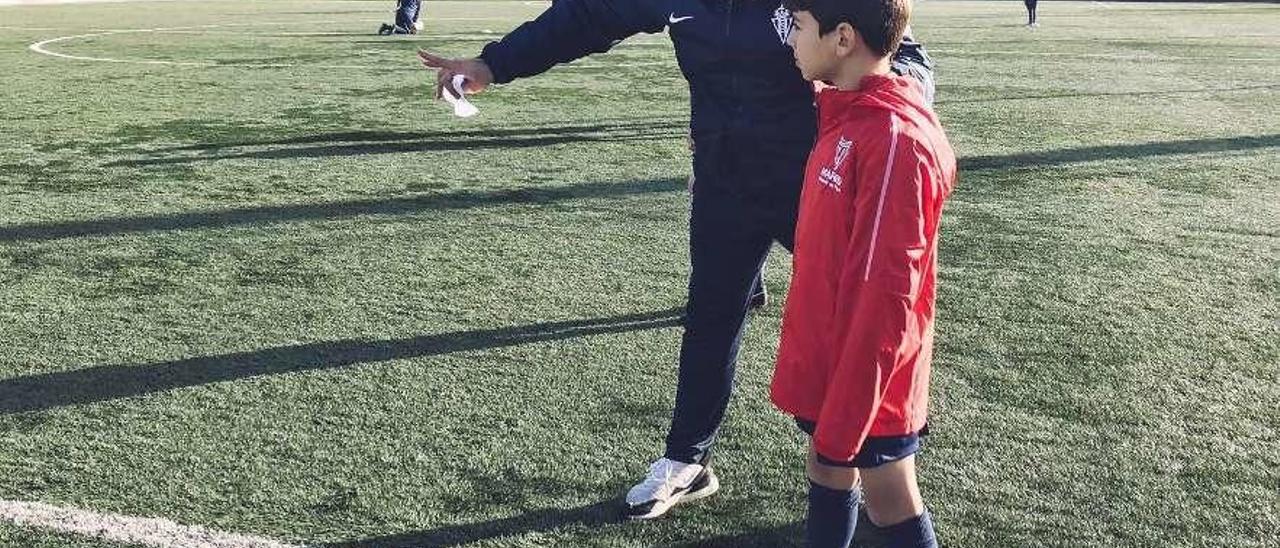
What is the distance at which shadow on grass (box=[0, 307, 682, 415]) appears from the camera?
13.6 feet

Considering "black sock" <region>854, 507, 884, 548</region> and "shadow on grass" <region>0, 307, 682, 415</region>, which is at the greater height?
"shadow on grass" <region>0, 307, 682, 415</region>

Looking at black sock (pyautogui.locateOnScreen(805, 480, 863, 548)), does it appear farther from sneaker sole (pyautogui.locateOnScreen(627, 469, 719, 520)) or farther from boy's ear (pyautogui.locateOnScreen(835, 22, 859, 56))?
boy's ear (pyautogui.locateOnScreen(835, 22, 859, 56))

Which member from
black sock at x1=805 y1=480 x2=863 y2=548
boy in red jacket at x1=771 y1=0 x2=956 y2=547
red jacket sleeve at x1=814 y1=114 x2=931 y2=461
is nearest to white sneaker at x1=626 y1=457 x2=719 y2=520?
black sock at x1=805 y1=480 x2=863 y2=548

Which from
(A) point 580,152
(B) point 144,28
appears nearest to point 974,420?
(A) point 580,152

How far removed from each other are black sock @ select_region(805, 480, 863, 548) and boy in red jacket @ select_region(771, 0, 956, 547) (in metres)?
0.10

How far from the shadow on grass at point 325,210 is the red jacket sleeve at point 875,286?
500cm

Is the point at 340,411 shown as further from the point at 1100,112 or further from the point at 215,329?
the point at 1100,112

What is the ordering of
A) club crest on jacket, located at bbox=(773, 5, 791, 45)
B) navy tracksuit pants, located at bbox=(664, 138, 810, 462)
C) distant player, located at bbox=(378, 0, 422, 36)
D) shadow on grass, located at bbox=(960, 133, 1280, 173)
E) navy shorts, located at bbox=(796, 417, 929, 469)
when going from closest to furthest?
navy shorts, located at bbox=(796, 417, 929, 469) < club crest on jacket, located at bbox=(773, 5, 791, 45) < navy tracksuit pants, located at bbox=(664, 138, 810, 462) < shadow on grass, located at bbox=(960, 133, 1280, 173) < distant player, located at bbox=(378, 0, 422, 36)

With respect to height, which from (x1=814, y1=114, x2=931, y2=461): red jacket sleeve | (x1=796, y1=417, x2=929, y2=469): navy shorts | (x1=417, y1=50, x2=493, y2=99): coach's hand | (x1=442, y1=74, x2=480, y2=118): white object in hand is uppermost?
(x1=417, y1=50, x2=493, y2=99): coach's hand

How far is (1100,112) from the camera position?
37.3 feet

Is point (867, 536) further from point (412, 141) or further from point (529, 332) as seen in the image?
point (412, 141)

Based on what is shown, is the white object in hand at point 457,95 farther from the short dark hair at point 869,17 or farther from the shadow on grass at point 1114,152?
the shadow on grass at point 1114,152

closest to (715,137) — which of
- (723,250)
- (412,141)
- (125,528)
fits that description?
(723,250)

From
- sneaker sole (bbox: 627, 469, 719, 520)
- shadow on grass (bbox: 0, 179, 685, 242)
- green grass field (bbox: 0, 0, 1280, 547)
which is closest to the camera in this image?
sneaker sole (bbox: 627, 469, 719, 520)
